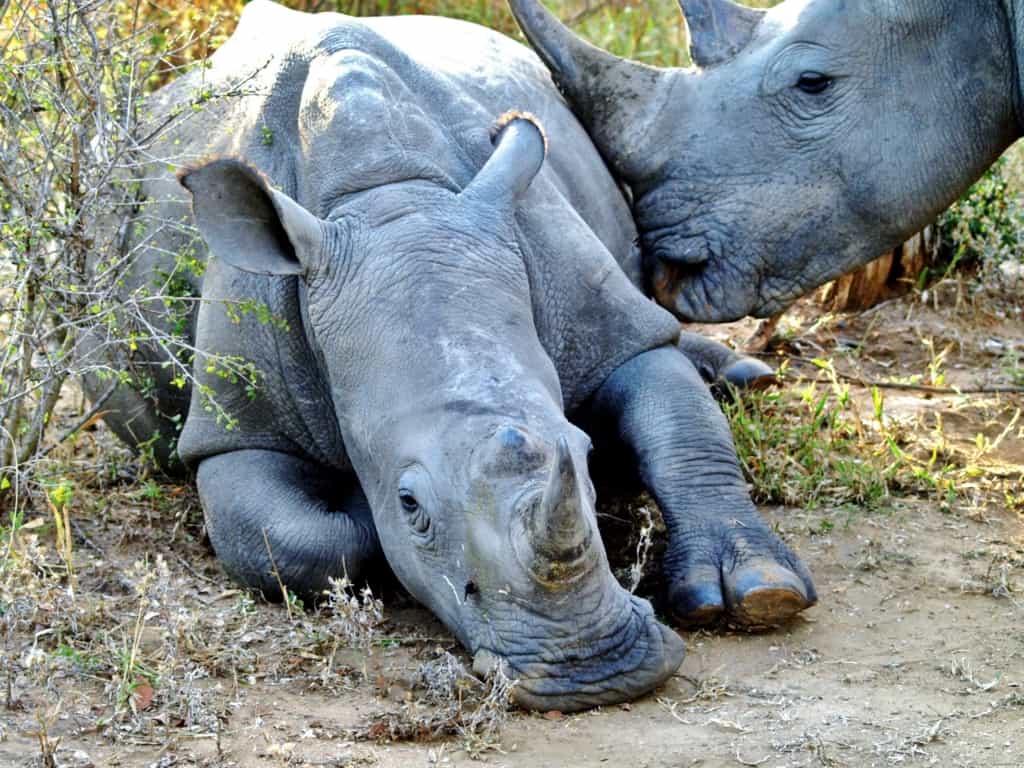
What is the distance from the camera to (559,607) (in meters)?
4.70

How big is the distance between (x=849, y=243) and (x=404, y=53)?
1898mm

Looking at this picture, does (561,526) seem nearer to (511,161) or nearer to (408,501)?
(408,501)

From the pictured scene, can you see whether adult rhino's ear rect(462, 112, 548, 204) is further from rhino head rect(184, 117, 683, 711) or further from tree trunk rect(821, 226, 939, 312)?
tree trunk rect(821, 226, 939, 312)

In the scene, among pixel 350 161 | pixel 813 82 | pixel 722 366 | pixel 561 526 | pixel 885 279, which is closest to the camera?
pixel 561 526

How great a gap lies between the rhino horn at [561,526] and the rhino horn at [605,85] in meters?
2.72

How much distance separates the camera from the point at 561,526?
4.50m

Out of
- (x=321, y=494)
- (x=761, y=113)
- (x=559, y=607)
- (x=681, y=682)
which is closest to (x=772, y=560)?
(x=681, y=682)

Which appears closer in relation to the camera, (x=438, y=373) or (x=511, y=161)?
(x=438, y=373)

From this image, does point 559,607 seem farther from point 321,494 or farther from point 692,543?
point 321,494

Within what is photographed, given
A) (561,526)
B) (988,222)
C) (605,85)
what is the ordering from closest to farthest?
(561,526)
(605,85)
(988,222)

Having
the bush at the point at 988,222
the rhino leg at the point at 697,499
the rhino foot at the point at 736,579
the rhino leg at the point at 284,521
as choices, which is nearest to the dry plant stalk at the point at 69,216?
the rhino leg at the point at 284,521

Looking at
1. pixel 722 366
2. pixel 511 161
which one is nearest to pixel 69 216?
pixel 511 161

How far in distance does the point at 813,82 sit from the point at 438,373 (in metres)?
2.47

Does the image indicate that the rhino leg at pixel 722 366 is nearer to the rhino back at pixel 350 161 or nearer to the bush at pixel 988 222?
the rhino back at pixel 350 161
